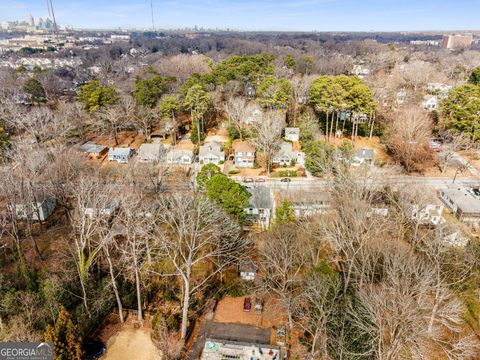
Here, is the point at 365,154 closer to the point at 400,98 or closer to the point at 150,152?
the point at 400,98

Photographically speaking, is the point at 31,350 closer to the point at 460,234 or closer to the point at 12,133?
the point at 460,234

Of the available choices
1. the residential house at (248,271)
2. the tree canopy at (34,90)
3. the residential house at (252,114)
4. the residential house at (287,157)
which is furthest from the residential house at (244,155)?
the tree canopy at (34,90)

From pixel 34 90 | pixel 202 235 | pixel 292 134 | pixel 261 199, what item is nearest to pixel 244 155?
pixel 292 134

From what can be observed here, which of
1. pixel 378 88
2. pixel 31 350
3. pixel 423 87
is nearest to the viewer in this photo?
pixel 31 350

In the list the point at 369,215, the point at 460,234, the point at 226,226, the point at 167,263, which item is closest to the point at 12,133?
the point at 167,263

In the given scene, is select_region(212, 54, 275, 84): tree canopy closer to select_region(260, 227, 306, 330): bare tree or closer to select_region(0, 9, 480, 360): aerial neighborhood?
select_region(0, 9, 480, 360): aerial neighborhood

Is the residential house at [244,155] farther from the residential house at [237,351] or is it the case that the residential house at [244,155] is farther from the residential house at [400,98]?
the residential house at [400,98]
